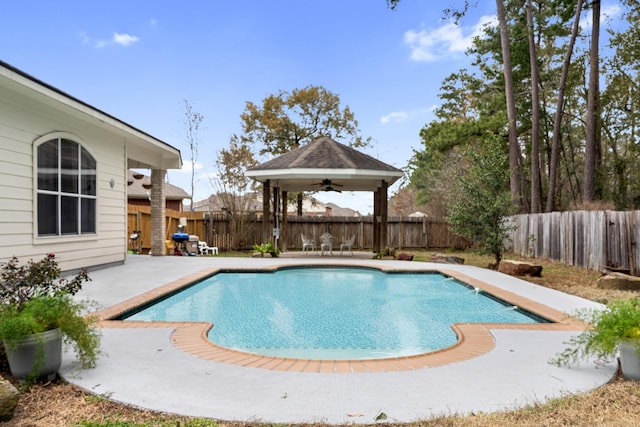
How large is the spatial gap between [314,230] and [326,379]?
1483cm

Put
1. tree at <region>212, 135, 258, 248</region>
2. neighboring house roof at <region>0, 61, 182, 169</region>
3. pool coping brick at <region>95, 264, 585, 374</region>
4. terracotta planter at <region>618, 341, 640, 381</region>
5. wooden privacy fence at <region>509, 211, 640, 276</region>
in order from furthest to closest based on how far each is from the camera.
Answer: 1. tree at <region>212, 135, 258, 248</region>
2. wooden privacy fence at <region>509, 211, 640, 276</region>
3. neighboring house roof at <region>0, 61, 182, 169</region>
4. pool coping brick at <region>95, 264, 585, 374</region>
5. terracotta planter at <region>618, 341, 640, 381</region>

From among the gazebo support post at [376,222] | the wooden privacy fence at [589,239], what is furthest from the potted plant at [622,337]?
the gazebo support post at [376,222]

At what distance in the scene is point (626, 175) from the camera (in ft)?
58.7

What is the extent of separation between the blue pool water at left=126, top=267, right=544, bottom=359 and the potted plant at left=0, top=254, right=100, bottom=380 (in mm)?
1665

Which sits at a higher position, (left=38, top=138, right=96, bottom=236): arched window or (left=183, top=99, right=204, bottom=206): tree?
(left=183, top=99, right=204, bottom=206): tree

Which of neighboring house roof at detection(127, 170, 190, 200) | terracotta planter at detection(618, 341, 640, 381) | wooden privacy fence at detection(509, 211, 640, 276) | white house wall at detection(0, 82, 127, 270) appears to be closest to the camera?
terracotta planter at detection(618, 341, 640, 381)

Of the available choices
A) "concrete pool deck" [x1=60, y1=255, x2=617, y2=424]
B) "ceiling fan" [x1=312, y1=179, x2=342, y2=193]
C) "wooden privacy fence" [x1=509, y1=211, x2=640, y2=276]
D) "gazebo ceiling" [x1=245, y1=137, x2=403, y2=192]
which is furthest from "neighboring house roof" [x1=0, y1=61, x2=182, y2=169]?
"wooden privacy fence" [x1=509, y1=211, x2=640, y2=276]

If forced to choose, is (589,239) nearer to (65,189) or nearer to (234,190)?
(65,189)

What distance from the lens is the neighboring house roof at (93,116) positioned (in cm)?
636

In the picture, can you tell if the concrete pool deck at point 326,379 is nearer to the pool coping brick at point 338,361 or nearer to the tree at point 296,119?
the pool coping brick at point 338,361

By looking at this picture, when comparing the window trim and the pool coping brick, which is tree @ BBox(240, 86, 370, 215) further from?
the pool coping brick

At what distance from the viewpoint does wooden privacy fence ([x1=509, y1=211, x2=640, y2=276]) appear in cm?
916

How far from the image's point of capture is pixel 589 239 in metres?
10.6

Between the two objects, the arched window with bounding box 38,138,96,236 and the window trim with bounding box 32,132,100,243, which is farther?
the arched window with bounding box 38,138,96,236
